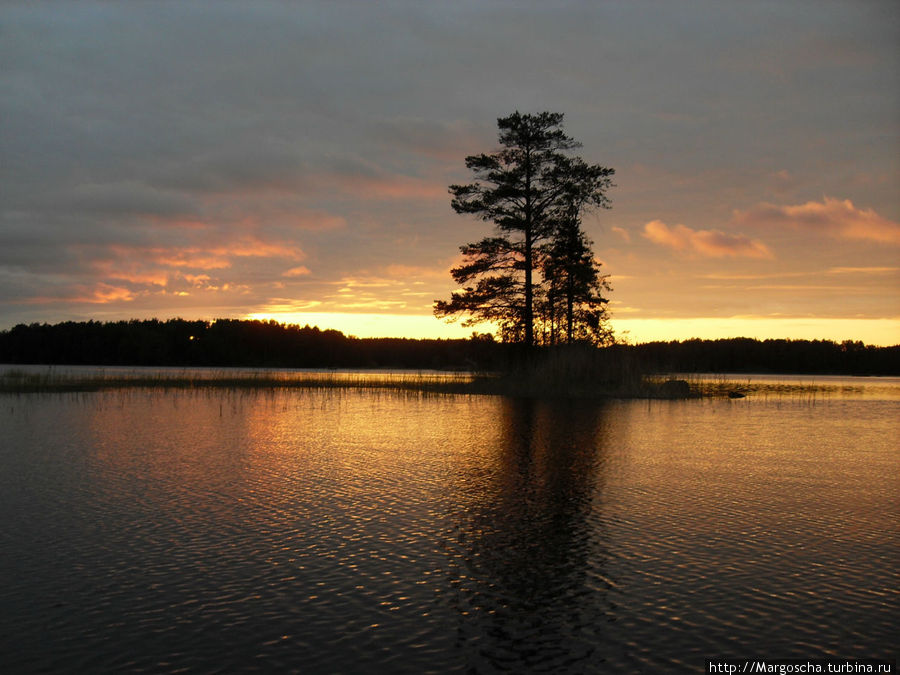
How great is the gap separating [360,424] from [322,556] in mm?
12376

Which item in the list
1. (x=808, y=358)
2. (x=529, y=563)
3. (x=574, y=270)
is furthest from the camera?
(x=808, y=358)

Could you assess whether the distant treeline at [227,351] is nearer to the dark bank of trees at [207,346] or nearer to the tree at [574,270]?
the dark bank of trees at [207,346]

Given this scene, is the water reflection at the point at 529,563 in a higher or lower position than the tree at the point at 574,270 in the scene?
lower

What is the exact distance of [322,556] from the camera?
661 centimetres

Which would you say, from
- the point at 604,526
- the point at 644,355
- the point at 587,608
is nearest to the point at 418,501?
the point at 604,526

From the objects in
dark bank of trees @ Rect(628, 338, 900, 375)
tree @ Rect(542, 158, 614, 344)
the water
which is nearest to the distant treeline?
dark bank of trees @ Rect(628, 338, 900, 375)

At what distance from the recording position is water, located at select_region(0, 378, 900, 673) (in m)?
4.60

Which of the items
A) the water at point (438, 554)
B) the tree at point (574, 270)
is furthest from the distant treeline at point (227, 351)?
the water at point (438, 554)

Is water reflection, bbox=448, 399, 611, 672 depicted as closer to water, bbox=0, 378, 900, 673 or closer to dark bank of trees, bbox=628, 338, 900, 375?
water, bbox=0, 378, 900, 673

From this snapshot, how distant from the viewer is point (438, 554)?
6688mm

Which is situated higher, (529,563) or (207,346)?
(207,346)

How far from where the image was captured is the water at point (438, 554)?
4.60 metres

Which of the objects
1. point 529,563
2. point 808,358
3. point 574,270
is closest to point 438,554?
point 529,563

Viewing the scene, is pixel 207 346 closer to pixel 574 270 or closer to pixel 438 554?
pixel 574 270
